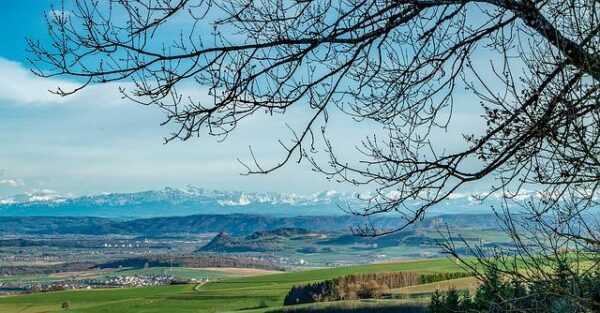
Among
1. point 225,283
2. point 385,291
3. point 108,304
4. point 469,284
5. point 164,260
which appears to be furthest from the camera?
point 164,260

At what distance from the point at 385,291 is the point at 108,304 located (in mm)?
28478

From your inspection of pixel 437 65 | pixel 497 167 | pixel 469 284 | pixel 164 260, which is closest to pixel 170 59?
pixel 437 65

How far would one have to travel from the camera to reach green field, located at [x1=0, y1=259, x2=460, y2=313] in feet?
234

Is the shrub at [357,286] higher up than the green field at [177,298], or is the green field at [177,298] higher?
the shrub at [357,286]

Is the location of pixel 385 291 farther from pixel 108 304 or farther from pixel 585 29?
pixel 585 29

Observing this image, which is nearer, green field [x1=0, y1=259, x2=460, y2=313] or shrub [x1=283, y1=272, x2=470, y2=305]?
shrub [x1=283, y1=272, x2=470, y2=305]

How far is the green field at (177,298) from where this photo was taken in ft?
234

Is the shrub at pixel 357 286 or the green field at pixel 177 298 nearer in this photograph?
the shrub at pixel 357 286

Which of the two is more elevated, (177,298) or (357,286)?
(357,286)

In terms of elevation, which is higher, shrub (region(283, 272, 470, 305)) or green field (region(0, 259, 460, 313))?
shrub (region(283, 272, 470, 305))

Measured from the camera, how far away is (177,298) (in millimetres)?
78125

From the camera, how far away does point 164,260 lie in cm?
17162

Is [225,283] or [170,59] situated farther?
[225,283]

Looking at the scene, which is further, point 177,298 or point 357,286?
point 177,298
